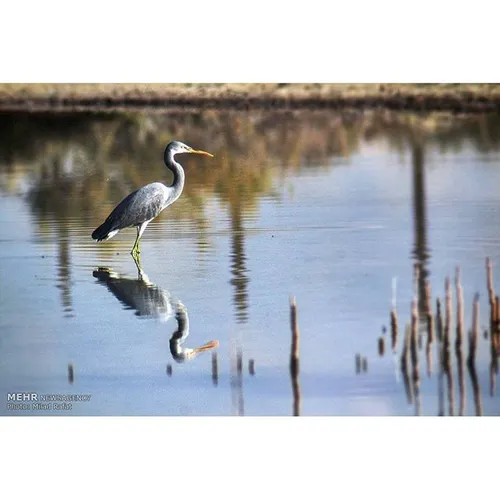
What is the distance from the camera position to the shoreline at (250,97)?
679 centimetres

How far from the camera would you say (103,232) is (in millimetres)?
7066

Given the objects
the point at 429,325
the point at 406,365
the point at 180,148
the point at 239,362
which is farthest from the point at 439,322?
the point at 180,148

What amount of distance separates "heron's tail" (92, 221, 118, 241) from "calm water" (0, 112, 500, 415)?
0.04 metres

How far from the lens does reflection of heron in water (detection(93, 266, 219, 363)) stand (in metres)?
6.85

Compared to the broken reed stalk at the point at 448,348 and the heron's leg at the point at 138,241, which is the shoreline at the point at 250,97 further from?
the broken reed stalk at the point at 448,348

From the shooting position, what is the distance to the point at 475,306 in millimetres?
6809

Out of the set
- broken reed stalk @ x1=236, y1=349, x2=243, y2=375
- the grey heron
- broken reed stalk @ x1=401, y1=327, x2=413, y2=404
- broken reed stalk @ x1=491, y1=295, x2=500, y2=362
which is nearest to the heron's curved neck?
the grey heron

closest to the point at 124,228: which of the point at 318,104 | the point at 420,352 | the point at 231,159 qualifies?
the point at 231,159

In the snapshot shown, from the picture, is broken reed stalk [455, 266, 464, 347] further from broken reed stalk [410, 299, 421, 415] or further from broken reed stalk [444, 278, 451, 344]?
broken reed stalk [410, 299, 421, 415]

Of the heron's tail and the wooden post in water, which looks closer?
the wooden post in water

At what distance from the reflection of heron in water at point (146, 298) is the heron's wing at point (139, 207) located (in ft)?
0.82

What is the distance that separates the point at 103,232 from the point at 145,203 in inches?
10.4

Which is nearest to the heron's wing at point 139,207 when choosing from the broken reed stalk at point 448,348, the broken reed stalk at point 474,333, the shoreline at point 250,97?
the shoreline at point 250,97

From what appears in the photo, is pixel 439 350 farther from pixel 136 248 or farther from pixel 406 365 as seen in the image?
pixel 136 248
